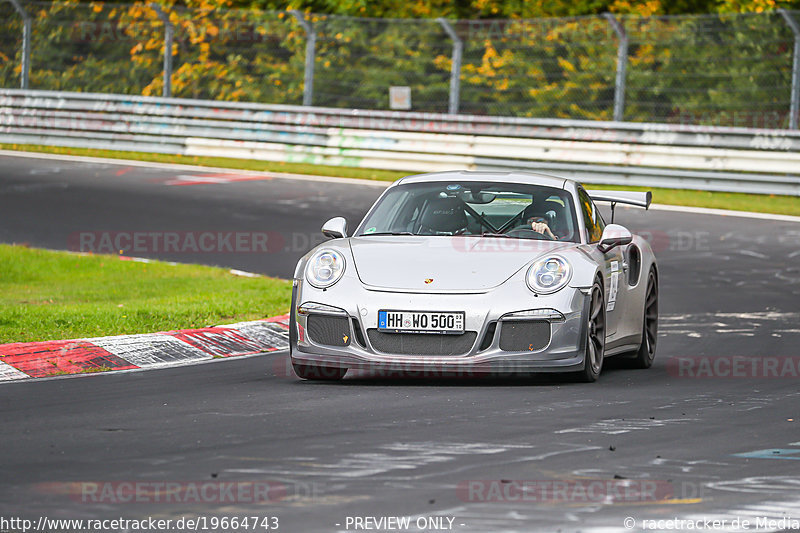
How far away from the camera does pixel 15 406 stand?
291 inches

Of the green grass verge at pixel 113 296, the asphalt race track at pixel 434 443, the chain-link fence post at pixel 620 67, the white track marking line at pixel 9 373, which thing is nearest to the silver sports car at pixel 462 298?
the asphalt race track at pixel 434 443

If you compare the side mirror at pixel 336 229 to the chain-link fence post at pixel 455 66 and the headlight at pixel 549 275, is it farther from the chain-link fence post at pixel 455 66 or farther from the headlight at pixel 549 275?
the chain-link fence post at pixel 455 66

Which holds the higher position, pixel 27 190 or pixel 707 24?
pixel 707 24

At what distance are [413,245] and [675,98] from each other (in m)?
14.5

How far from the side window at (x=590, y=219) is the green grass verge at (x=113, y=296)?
278 cm

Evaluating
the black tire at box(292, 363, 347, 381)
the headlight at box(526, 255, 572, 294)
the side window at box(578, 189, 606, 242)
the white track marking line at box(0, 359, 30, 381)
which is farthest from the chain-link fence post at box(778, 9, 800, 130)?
the white track marking line at box(0, 359, 30, 381)

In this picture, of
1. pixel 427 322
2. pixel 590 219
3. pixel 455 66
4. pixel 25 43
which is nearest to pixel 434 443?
pixel 427 322

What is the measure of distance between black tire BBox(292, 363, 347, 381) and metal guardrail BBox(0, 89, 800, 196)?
45.3 feet

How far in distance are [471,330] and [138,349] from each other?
2561 mm

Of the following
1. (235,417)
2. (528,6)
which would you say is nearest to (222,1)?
(528,6)

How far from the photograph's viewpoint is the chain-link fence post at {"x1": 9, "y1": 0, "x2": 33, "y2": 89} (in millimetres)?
26305

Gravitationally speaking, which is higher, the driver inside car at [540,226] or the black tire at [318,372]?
the driver inside car at [540,226]

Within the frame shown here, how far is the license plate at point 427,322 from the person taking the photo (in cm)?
809

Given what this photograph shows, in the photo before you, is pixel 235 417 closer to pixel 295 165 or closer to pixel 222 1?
pixel 295 165
